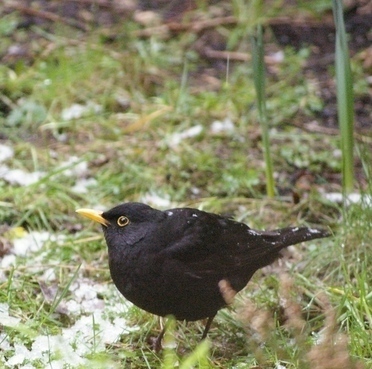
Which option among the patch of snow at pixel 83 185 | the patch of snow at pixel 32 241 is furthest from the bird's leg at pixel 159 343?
the patch of snow at pixel 83 185

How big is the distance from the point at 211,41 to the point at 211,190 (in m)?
2.29

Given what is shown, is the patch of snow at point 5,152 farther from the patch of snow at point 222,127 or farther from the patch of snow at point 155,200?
the patch of snow at point 222,127

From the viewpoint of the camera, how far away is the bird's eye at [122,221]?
415 cm

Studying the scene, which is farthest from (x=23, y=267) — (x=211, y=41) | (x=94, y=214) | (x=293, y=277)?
(x=211, y=41)

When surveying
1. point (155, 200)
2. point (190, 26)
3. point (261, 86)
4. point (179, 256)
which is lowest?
point (155, 200)

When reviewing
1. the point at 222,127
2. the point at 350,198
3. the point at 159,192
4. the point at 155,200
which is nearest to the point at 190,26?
the point at 222,127

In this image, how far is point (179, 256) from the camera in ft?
13.3

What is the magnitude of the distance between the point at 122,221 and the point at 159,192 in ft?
5.31

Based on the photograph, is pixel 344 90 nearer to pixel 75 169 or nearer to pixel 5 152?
pixel 75 169

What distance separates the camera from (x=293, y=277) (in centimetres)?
477

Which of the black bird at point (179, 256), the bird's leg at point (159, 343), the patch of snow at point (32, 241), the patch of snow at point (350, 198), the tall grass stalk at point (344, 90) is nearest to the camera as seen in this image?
the black bird at point (179, 256)

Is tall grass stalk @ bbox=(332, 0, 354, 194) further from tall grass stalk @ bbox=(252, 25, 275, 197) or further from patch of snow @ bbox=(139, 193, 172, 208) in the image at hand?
patch of snow @ bbox=(139, 193, 172, 208)

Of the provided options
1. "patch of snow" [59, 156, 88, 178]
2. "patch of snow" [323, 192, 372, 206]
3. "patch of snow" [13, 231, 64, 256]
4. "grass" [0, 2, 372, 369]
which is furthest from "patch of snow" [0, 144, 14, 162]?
"patch of snow" [323, 192, 372, 206]

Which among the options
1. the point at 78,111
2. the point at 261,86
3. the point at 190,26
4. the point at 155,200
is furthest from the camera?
the point at 190,26
